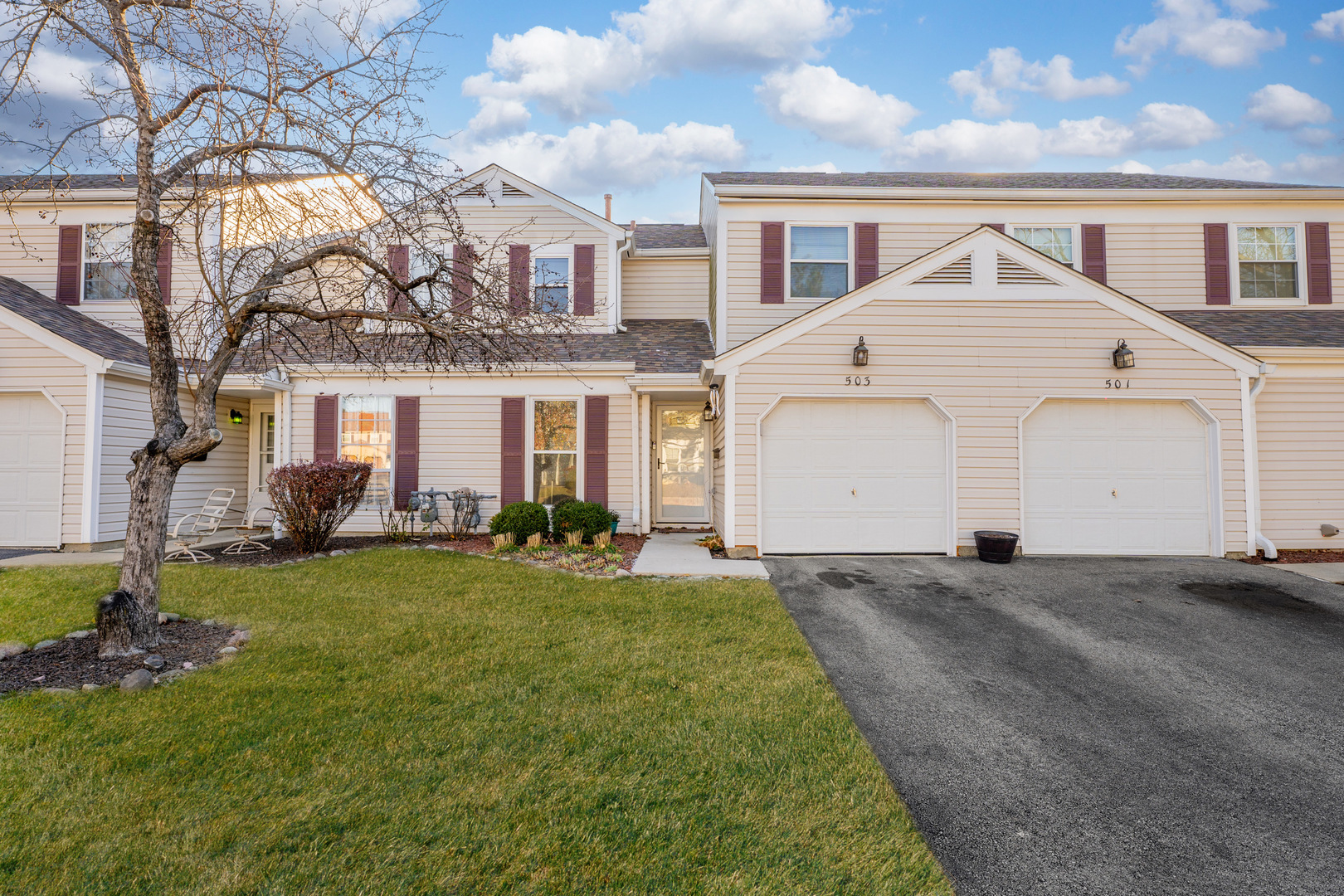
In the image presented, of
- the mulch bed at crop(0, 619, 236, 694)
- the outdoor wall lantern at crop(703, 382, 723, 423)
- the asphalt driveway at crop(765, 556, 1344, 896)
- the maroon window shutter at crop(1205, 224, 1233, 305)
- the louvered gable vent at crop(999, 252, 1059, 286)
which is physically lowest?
the asphalt driveway at crop(765, 556, 1344, 896)

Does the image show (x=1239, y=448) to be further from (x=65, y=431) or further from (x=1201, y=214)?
(x=65, y=431)

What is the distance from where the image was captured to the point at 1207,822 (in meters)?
2.57

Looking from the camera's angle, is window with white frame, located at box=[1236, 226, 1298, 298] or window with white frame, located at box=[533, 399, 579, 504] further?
window with white frame, located at box=[533, 399, 579, 504]

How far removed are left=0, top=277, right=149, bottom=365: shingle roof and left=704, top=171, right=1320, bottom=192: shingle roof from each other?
984cm

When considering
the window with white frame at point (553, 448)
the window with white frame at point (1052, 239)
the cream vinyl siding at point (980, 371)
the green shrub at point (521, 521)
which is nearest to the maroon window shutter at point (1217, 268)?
the window with white frame at point (1052, 239)

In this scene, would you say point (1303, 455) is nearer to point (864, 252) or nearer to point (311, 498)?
point (864, 252)

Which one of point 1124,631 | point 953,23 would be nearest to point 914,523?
point 1124,631

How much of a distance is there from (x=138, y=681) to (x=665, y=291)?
406 inches

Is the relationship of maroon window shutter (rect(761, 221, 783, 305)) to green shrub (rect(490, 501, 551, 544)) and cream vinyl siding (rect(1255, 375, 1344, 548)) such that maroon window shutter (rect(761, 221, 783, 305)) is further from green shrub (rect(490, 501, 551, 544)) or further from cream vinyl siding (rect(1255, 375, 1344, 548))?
cream vinyl siding (rect(1255, 375, 1344, 548))

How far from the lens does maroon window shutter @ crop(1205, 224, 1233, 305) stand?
990 cm

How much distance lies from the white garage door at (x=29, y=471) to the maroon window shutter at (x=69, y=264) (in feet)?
8.99

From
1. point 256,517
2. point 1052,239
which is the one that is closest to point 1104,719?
point 1052,239

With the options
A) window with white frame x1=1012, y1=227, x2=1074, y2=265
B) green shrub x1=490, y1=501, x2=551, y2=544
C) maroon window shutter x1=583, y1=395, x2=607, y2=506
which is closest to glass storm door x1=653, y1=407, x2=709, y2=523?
maroon window shutter x1=583, y1=395, x2=607, y2=506

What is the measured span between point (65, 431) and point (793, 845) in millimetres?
11352
